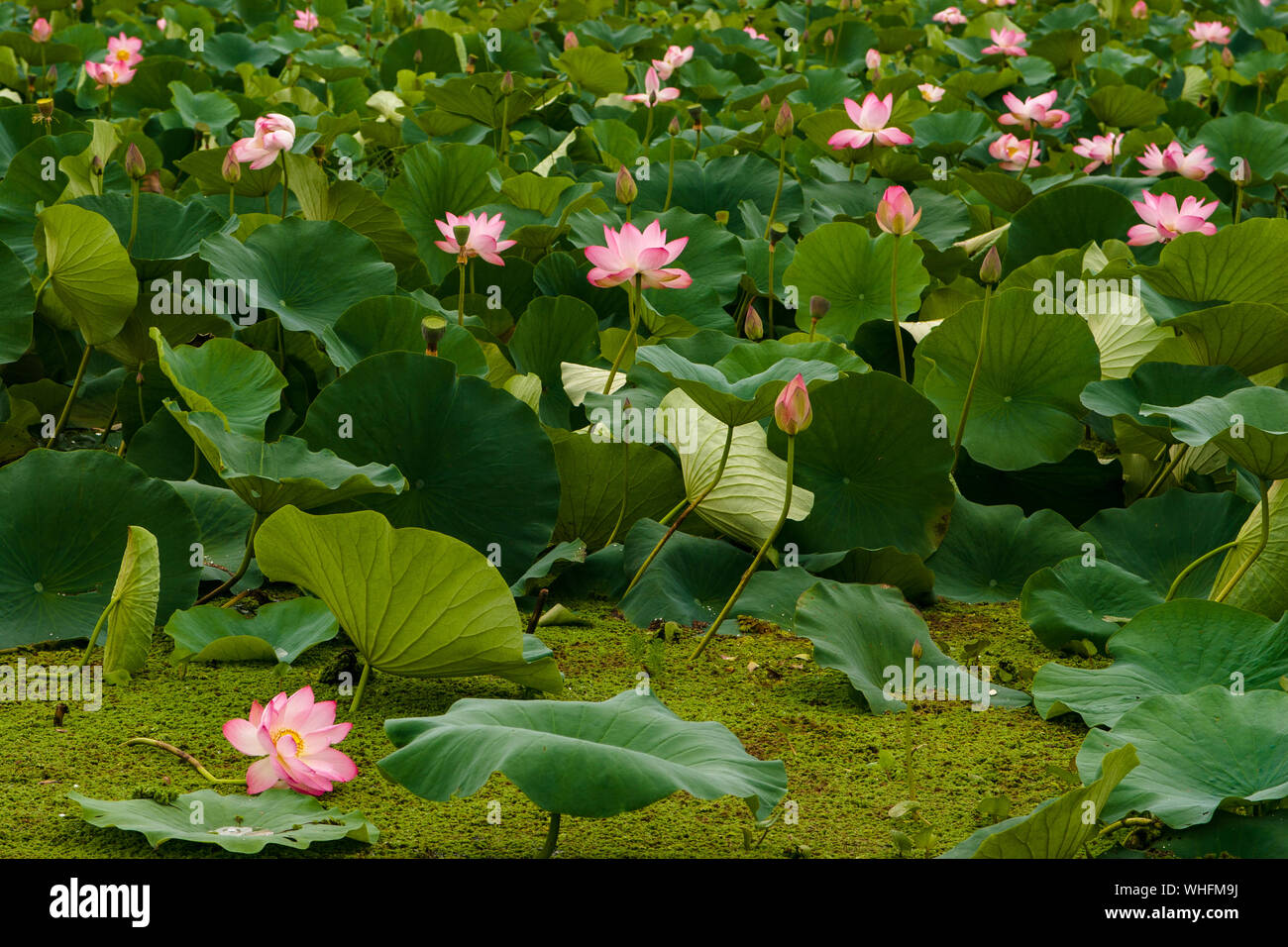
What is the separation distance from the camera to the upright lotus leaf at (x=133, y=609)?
5.03 ft

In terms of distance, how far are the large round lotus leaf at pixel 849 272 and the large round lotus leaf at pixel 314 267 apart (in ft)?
2.80

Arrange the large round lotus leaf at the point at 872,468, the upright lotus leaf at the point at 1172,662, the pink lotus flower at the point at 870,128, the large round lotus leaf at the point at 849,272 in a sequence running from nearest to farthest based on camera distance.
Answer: the upright lotus leaf at the point at 1172,662 < the large round lotus leaf at the point at 872,468 < the large round lotus leaf at the point at 849,272 < the pink lotus flower at the point at 870,128

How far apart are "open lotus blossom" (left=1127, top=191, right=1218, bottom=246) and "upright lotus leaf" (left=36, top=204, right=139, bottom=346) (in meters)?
1.89

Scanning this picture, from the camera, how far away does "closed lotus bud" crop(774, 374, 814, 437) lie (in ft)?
5.16

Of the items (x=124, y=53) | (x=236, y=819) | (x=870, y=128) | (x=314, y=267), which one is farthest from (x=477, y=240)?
(x=124, y=53)

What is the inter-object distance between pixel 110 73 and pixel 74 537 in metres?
2.58

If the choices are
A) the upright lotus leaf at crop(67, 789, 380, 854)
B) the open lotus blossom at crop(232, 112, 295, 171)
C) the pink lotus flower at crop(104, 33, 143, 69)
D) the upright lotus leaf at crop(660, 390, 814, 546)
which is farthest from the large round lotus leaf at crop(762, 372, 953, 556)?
the pink lotus flower at crop(104, 33, 143, 69)

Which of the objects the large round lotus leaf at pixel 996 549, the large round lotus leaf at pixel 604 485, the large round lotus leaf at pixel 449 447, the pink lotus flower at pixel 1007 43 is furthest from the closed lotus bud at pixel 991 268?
the pink lotus flower at pixel 1007 43

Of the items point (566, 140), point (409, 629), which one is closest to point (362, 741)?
point (409, 629)

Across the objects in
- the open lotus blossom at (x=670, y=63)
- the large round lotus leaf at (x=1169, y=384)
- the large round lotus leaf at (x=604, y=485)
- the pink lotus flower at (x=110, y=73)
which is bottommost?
the large round lotus leaf at (x=604, y=485)

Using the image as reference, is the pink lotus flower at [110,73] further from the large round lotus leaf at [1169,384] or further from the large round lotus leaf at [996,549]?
the large round lotus leaf at [1169,384]

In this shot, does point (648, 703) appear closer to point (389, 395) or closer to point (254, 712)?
point (254, 712)
